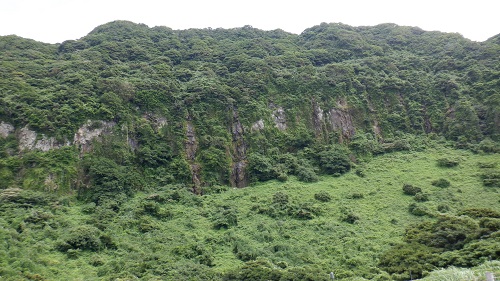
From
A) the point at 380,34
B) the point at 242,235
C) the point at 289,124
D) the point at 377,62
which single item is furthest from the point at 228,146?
the point at 380,34

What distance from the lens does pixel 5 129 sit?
3241 cm

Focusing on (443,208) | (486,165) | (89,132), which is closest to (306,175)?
(443,208)

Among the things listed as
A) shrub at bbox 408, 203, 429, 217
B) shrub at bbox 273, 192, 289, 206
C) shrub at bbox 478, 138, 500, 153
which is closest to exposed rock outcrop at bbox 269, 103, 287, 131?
shrub at bbox 273, 192, 289, 206

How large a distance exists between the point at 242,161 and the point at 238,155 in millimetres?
874

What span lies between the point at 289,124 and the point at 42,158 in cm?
2708

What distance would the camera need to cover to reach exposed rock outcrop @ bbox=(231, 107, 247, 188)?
39.2 metres

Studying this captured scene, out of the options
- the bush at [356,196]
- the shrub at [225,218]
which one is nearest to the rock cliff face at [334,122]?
the bush at [356,196]

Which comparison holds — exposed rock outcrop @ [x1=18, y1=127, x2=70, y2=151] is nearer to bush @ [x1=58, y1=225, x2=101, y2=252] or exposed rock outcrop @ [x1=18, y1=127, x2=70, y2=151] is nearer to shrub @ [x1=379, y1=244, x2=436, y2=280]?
bush @ [x1=58, y1=225, x2=101, y2=252]

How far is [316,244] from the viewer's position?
→ 2756 cm

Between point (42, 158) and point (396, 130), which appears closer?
point (42, 158)

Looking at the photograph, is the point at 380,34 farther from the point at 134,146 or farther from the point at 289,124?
the point at 134,146

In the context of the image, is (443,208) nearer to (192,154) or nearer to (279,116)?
(279,116)

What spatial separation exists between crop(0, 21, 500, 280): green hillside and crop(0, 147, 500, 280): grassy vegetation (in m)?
0.16

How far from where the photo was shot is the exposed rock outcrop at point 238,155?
39.2m
